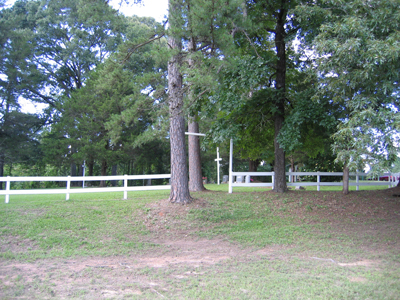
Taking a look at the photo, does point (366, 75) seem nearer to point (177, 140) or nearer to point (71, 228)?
point (177, 140)

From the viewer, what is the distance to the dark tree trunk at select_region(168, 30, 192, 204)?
978cm

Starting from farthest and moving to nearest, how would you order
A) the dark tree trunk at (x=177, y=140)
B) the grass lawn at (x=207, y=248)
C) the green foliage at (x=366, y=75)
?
1. the dark tree trunk at (x=177, y=140)
2. the green foliage at (x=366, y=75)
3. the grass lawn at (x=207, y=248)

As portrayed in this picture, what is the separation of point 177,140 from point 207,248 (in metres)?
3.71

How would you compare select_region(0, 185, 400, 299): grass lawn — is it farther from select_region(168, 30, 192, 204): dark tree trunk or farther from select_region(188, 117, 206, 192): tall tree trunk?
select_region(188, 117, 206, 192): tall tree trunk

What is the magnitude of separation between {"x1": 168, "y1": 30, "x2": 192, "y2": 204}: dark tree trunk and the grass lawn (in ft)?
1.50

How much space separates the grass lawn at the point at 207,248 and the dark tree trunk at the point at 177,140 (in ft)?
1.50

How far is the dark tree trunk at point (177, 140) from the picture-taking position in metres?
9.78

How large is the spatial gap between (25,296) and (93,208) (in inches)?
211

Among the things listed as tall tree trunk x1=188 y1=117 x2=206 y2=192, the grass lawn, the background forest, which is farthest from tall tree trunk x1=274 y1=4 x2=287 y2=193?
tall tree trunk x1=188 y1=117 x2=206 y2=192

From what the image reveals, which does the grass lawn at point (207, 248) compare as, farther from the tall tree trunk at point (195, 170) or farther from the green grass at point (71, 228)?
the tall tree trunk at point (195, 170)

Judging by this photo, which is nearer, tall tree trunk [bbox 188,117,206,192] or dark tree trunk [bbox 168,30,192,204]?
dark tree trunk [bbox 168,30,192,204]

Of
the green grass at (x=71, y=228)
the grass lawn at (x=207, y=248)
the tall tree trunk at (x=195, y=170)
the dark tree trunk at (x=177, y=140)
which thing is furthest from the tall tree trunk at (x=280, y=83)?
the green grass at (x=71, y=228)

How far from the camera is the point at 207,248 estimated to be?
7.39 meters

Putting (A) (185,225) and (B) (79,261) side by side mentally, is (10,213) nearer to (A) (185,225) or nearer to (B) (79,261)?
(B) (79,261)
